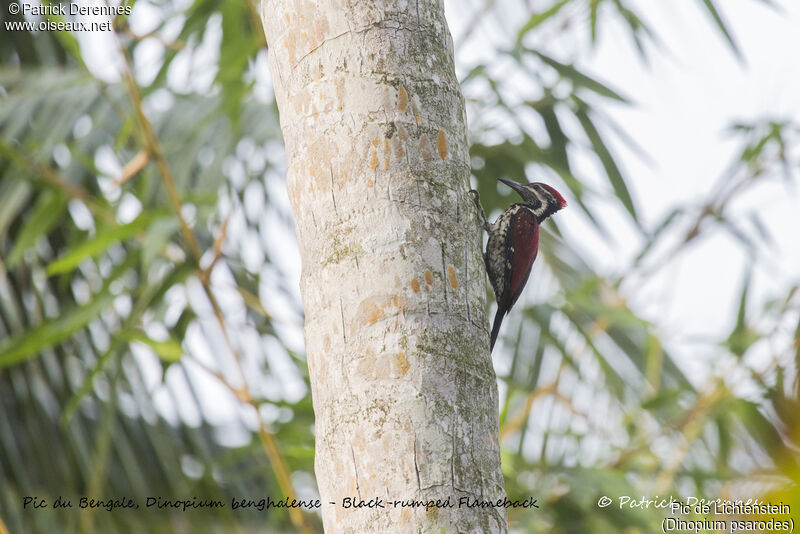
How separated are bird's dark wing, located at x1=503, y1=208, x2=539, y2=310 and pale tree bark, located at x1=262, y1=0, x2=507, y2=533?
108 centimetres

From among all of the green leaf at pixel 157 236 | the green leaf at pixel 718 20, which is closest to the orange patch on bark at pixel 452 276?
the green leaf at pixel 157 236

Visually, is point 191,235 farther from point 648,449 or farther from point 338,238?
point 648,449

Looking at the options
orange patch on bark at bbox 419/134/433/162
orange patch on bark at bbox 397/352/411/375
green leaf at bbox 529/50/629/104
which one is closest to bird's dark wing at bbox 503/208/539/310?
green leaf at bbox 529/50/629/104

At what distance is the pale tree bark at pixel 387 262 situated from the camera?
1.02 meters

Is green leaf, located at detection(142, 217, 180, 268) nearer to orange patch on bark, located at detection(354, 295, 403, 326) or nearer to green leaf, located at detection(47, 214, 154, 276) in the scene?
green leaf, located at detection(47, 214, 154, 276)

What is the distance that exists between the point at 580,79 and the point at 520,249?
0.53 m

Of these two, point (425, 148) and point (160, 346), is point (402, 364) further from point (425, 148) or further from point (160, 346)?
point (160, 346)

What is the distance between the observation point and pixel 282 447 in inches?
83.6

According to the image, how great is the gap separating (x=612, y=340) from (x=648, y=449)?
525 millimetres

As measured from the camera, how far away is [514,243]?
2.39m

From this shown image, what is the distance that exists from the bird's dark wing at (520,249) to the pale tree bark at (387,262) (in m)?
1.08

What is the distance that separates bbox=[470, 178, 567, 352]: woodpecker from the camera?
2322 millimetres

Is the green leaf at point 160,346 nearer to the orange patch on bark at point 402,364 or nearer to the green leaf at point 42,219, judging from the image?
the green leaf at point 42,219

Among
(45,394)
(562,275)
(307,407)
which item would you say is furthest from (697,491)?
(45,394)
